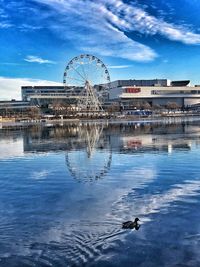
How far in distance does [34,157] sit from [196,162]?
11.3m

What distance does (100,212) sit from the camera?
12961 millimetres

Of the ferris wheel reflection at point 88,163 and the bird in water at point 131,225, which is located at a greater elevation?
the ferris wheel reflection at point 88,163

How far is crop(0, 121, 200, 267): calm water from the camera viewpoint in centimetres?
940

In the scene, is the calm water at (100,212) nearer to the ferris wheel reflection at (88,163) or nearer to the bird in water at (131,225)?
the ferris wheel reflection at (88,163)

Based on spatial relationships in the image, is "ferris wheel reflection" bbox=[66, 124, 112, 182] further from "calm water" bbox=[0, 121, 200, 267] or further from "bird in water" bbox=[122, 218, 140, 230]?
"bird in water" bbox=[122, 218, 140, 230]

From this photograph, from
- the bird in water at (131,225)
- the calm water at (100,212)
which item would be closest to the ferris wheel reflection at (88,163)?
the calm water at (100,212)

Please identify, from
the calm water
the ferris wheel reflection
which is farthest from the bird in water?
the ferris wheel reflection

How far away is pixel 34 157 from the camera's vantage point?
94.0ft

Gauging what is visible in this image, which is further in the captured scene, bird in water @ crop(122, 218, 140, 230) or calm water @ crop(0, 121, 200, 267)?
bird in water @ crop(122, 218, 140, 230)

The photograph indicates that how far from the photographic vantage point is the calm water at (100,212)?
940cm

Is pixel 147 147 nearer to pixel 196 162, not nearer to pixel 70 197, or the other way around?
pixel 196 162

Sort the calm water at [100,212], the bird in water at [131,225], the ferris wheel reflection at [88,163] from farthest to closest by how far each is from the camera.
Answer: the ferris wheel reflection at [88,163], the bird in water at [131,225], the calm water at [100,212]

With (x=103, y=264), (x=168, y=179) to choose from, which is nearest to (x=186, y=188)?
(x=168, y=179)

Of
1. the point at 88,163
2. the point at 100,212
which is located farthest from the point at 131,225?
the point at 88,163
